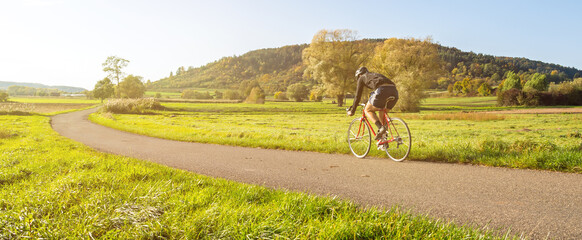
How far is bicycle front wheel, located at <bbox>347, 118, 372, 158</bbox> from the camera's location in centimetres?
811

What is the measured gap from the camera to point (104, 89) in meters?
76.2

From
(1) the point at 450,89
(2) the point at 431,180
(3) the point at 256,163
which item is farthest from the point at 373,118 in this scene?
(1) the point at 450,89

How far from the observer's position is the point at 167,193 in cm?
391

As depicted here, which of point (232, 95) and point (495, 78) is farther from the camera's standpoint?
point (495, 78)

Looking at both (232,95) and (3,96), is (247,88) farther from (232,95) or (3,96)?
(3,96)

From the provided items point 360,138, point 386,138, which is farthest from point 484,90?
point 386,138

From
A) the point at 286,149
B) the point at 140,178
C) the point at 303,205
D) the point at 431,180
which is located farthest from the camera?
the point at 286,149

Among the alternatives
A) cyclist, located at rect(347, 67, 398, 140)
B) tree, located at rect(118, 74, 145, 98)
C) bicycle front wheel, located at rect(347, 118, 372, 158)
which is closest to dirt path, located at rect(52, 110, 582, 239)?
bicycle front wheel, located at rect(347, 118, 372, 158)

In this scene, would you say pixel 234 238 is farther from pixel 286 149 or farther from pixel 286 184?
pixel 286 149

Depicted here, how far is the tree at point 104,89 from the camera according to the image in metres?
76.6

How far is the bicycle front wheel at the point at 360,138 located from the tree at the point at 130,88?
75.0m

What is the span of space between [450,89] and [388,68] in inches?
2095

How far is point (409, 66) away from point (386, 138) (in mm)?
46347

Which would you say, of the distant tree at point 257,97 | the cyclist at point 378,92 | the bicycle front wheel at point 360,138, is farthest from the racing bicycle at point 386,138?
the distant tree at point 257,97
